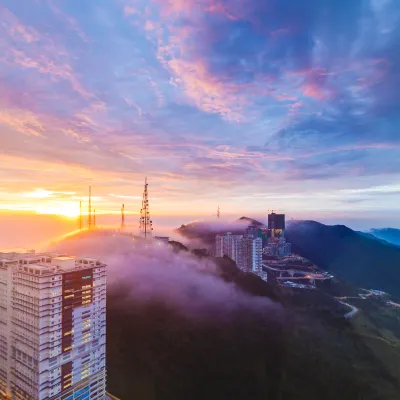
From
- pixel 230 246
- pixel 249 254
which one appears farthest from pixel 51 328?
pixel 249 254

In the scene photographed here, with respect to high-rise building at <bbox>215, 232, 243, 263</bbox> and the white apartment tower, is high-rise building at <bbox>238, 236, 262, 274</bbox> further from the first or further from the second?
Answer: the white apartment tower

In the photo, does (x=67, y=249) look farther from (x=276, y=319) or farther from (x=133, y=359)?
(x=276, y=319)

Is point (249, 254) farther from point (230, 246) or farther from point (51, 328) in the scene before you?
point (51, 328)

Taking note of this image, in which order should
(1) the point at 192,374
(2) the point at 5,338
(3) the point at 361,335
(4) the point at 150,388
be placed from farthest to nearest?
(3) the point at 361,335
(1) the point at 192,374
(4) the point at 150,388
(2) the point at 5,338

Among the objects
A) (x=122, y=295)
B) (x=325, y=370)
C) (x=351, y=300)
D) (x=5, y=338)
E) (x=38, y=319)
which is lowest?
(x=325, y=370)

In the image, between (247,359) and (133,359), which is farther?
(247,359)

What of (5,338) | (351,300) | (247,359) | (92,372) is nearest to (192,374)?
(247,359)
